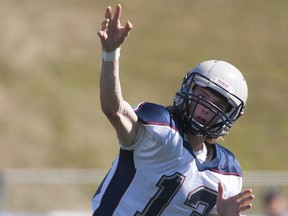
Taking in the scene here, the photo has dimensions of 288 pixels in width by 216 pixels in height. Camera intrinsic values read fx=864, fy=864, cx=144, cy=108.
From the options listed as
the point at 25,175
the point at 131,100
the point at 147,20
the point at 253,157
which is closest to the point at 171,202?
the point at 25,175

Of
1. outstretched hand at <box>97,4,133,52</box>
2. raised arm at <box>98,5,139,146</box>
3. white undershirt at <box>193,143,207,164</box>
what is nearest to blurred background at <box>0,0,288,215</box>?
white undershirt at <box>193,143,207,164</box>

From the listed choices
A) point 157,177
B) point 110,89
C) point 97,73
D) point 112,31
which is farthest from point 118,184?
point 97,73

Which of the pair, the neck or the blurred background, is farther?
the blurred background

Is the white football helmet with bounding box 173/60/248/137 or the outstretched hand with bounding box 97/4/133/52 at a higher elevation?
the white football helmet with bounding box 173/60/248/137

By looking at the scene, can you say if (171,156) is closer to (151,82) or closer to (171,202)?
(171,202)

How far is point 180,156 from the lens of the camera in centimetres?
457

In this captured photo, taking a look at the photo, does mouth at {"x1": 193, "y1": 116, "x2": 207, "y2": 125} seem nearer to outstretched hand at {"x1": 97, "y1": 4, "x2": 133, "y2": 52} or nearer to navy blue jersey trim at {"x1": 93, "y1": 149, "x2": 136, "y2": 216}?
navy blue jersey trim at {"x1": 93, "y1": 149, "x2": 136, "y2": 216}

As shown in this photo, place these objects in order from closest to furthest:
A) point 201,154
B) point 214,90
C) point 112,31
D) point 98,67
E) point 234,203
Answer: point 112,31 < point 234,203 < point 214,90 < point 201,154 < point 98,67

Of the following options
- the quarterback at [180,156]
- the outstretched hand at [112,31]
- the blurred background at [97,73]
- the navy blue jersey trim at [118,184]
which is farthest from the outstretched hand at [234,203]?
the blurred background at [97,73]

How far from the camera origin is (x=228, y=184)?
4812mm

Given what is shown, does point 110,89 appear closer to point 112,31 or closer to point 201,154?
point 112,31

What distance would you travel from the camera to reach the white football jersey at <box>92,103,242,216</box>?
14.7ft

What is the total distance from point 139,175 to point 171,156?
0.64ft

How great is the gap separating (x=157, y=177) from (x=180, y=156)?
0.55 feet
